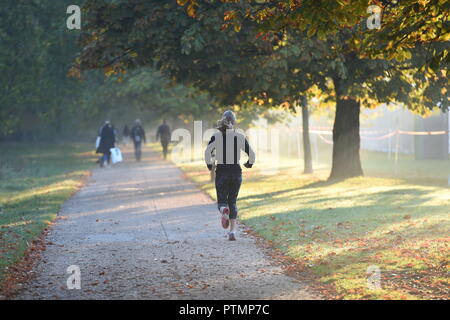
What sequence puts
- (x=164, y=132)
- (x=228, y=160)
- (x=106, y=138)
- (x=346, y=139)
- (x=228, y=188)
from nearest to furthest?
(x=228, y=160), (x=228, y=188), (x=346, y=139), (x=106, y=138), (x=164, y=132)

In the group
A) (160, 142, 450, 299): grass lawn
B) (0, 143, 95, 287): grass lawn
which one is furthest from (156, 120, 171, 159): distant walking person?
(160, 142, 450, 299): grass lawn

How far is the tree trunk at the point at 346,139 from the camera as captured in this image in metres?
20.4

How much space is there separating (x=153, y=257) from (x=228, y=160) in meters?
2.09

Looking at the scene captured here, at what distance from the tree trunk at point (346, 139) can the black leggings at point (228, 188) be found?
10.5m

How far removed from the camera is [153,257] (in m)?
8.91

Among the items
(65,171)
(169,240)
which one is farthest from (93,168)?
(169,240)

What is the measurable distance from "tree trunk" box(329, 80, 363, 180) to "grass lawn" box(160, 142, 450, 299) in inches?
29.2

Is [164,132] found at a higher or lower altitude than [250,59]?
lower

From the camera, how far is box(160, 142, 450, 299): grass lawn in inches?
290

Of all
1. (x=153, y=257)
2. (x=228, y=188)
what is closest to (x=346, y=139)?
(x=228, y=188)

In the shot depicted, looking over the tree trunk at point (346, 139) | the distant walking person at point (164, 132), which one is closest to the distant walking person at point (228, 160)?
the tree trunk at point (346, 139)

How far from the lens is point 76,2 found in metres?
30.0

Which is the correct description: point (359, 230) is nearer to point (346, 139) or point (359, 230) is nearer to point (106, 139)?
point (346, 139)
